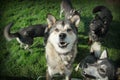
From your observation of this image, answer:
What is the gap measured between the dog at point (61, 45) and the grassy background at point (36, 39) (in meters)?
0.18

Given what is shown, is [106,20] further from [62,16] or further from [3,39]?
[3,39]

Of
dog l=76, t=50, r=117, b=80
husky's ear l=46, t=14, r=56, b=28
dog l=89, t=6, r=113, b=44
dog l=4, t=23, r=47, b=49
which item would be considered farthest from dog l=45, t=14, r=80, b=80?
dog l=89, t=6, r=113, b=44

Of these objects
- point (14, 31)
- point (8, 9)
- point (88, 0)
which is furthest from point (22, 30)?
point (88, 0)

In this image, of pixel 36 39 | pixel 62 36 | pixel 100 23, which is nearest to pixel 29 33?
pixel 36 39

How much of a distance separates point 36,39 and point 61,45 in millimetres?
503

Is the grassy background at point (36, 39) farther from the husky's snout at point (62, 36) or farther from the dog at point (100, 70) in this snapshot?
the husky's snout at point (62, 36)

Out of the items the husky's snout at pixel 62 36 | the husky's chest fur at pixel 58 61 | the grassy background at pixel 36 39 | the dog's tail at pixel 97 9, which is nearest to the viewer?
the husky's snout at pixel 62 36

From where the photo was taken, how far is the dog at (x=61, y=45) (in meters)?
2.07

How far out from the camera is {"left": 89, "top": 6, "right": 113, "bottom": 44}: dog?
248 cm

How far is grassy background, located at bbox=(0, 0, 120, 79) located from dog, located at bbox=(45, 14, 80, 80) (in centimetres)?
18

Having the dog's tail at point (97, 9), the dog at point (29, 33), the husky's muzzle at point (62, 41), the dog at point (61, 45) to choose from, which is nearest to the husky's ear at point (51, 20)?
the dog at point (61, 45)

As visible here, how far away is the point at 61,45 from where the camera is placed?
2.11 m

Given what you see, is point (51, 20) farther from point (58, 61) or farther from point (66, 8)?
point (66, 8)

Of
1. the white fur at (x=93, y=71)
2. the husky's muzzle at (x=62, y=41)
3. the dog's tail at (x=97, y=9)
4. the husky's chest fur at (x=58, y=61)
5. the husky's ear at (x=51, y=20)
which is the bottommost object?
the white fur at (x=93, y=71)
